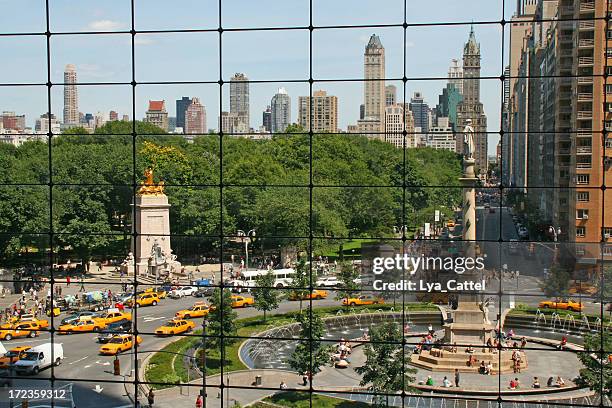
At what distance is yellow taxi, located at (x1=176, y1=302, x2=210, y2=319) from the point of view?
9.00 meters

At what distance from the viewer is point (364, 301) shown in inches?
388

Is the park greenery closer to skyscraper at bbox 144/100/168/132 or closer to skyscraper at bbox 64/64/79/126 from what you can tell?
skyscraper at bbox 144/100/168/132

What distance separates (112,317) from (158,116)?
37.4 ft

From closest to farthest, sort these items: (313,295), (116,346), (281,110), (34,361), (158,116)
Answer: (34,361) < (116,346) < (313,295) < (281,110) < (158,116)

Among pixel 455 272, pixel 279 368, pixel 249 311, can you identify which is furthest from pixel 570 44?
pixel 279 368

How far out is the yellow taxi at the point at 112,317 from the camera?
8617mm

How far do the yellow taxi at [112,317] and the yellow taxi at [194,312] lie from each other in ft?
1.63

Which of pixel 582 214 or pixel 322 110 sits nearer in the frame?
→ pixel 582 214

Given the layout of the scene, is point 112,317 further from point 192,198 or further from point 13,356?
point 192,198

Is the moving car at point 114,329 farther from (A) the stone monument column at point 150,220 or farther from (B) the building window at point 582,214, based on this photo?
(B) the building window at point 582,214

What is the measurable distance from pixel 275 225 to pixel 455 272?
410 centimetres

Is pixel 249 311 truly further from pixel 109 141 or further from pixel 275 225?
pixel 109 141

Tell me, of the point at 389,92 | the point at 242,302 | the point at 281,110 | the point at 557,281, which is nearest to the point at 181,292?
the point at 242,302

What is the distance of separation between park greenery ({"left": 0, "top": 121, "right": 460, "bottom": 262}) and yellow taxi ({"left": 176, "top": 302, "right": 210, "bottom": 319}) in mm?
1312
